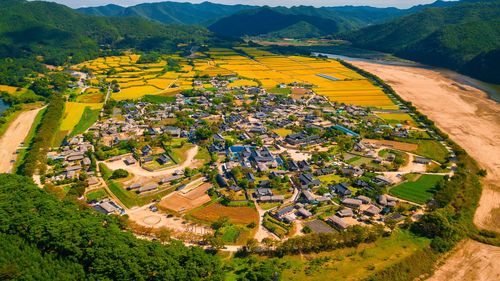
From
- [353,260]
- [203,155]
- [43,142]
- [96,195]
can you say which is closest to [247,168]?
[203,155]

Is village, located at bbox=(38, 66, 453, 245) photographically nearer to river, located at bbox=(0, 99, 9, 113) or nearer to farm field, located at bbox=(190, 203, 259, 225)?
farm field, located at bbox=(190, 203, 259, 225)

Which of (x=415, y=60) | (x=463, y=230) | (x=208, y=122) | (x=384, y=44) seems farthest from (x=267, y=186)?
(x=384, y=44)

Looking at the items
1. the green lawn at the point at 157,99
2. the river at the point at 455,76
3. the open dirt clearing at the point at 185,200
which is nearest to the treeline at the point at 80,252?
the open dirt clearing at the point at 185,200

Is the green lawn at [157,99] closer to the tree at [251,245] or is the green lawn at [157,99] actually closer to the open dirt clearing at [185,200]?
the open dirt clearing at [185,200]

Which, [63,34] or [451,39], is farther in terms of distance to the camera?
[63,34]

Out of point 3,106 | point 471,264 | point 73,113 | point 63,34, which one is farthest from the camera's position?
point 63,34

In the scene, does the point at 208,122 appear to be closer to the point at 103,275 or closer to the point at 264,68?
the point at 103,275

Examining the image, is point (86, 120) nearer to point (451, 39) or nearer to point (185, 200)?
point (185, 200)
